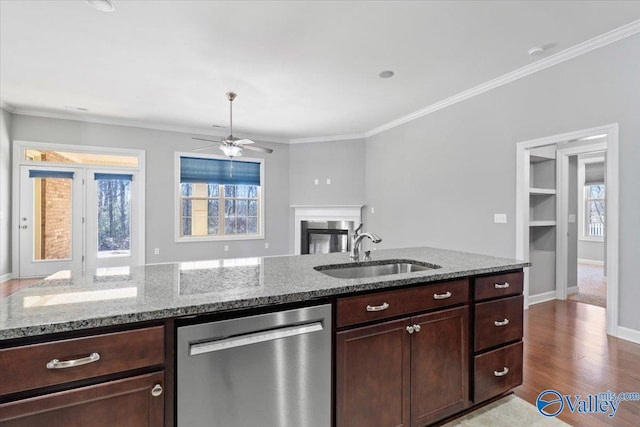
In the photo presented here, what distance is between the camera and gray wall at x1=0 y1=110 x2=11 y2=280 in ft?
16.1

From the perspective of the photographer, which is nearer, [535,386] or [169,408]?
[169,408]

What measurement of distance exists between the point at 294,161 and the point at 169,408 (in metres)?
6.41

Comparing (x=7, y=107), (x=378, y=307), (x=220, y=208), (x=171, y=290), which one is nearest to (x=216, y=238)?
(x=220, y=208)

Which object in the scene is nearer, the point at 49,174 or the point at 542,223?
the point at 542,223

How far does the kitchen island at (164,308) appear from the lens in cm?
96

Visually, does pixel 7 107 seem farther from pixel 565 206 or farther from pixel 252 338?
pixel 565 206

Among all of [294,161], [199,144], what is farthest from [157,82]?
[294,161]

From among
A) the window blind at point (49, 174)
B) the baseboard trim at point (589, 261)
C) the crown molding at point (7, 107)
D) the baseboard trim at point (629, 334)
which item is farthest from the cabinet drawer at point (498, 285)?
the baseboard trim at point (589, 261)

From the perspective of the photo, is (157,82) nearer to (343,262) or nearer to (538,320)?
(343,262)

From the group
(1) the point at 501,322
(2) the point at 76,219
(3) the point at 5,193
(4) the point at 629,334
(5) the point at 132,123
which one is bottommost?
(4) the point at 629,334

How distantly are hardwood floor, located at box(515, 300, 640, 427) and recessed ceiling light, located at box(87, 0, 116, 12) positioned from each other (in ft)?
14.0

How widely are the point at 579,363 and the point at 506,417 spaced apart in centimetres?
121

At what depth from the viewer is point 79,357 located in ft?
3.27

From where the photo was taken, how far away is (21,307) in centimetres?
108
